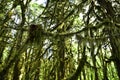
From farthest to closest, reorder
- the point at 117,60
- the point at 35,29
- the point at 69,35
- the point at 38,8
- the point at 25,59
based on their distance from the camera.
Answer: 1. the point at 38,8
2. the point at 25,59
3. the point at 117,60
4. the point at 69,35
5. the point at 35,29

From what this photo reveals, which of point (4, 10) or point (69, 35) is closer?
point (69, 35)

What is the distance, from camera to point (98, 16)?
466 cm

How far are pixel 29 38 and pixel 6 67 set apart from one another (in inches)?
37.7

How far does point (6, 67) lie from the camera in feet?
12.2

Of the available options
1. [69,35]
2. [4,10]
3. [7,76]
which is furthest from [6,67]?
[4,10]

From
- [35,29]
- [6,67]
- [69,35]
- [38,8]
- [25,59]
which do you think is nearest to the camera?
[35,29]

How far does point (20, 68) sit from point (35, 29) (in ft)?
5.05

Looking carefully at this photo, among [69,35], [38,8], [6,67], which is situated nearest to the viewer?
[69,35]

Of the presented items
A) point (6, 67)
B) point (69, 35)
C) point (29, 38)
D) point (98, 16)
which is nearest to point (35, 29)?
point (29, 38)

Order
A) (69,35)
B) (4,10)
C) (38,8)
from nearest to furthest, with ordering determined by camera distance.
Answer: (69,35) → (4,10) → (38,8)

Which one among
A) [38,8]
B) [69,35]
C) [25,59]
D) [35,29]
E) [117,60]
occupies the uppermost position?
[38,8]

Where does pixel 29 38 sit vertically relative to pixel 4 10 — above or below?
below

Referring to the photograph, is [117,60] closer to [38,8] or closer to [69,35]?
[69,35]

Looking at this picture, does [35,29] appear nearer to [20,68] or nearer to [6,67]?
[6,67]
